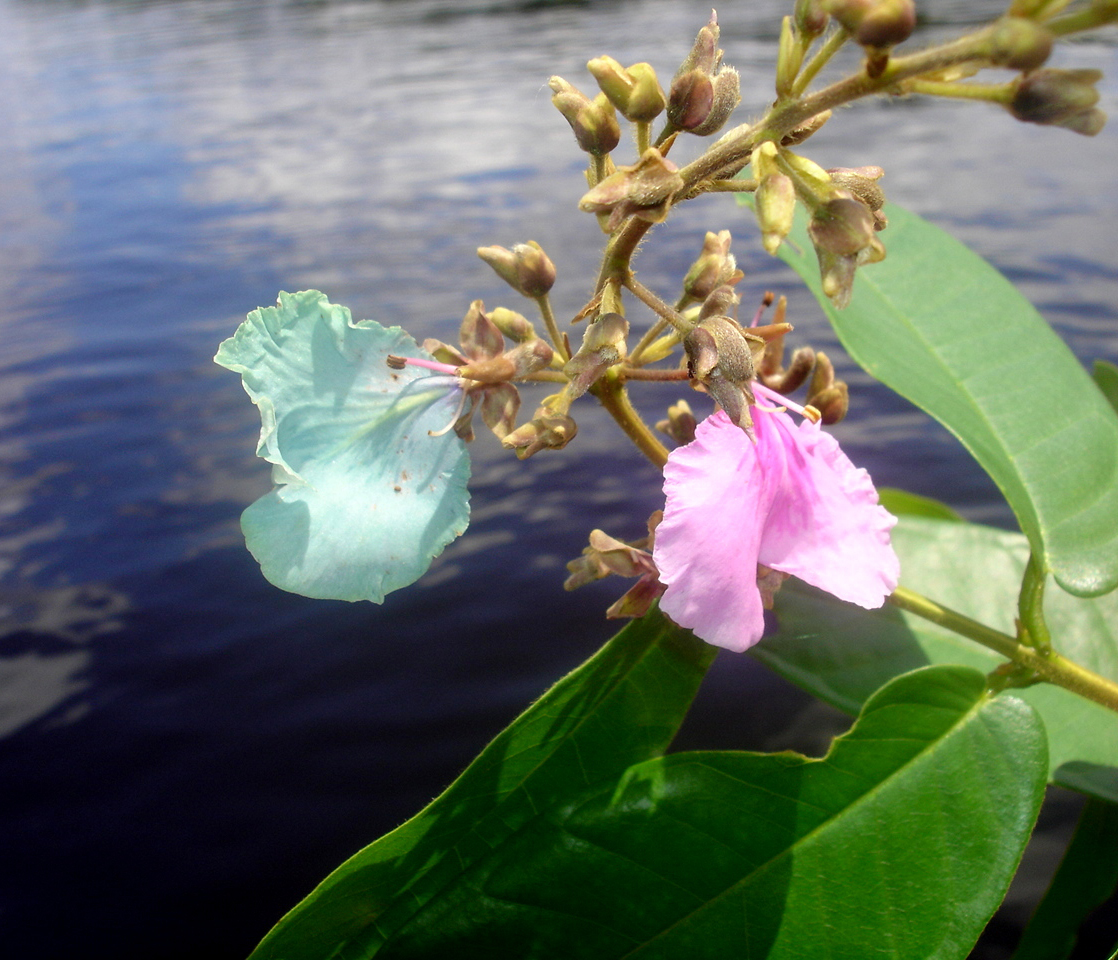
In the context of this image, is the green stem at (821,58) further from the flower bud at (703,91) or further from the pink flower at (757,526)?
the pink flower at (757,526)

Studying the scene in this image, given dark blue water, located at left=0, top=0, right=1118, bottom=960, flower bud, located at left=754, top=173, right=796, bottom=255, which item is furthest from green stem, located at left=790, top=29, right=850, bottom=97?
dark blue water, located at left=0, top=0, right=1118, bottom=960

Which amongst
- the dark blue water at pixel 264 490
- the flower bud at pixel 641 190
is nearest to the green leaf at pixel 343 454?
the flower bud at pixel 641 190

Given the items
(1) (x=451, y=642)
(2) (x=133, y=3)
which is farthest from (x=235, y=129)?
(2) (x=133, y=3)

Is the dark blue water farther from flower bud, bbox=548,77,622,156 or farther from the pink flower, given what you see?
flower bud, bbox=548,77,622,156

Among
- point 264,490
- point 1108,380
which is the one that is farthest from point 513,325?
point 264,490

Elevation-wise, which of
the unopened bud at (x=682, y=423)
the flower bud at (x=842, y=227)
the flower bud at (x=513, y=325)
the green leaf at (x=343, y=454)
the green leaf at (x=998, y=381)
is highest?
the flower bud at (x=842, y=227)

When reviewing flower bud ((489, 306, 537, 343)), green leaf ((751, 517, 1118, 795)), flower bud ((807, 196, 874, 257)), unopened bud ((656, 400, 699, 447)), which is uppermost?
flower bud ((807, 196, 874, 257))

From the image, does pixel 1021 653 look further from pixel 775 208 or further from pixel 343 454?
pixel 343 454
